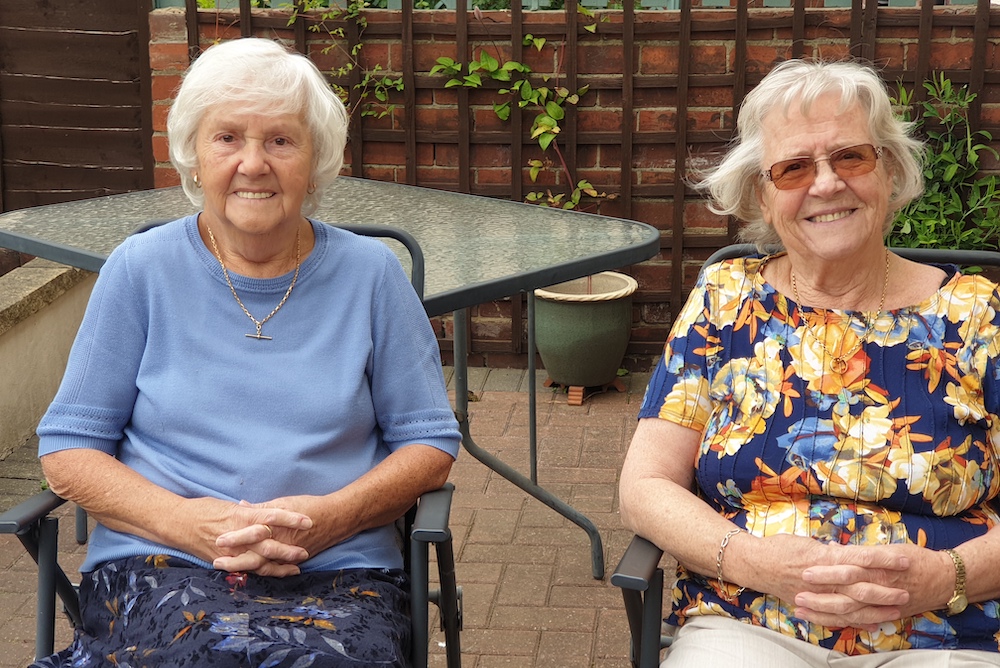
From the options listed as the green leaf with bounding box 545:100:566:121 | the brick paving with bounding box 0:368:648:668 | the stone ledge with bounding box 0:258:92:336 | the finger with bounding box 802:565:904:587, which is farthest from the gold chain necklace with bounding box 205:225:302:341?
the green leaf with bounding box 545:100:566:121

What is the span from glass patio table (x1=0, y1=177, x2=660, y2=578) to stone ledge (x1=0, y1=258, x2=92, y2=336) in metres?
0.83

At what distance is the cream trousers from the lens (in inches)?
75.6

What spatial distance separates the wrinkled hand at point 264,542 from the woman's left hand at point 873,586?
33.8 inches

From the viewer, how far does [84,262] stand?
8.98 ft

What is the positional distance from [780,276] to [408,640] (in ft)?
3.20

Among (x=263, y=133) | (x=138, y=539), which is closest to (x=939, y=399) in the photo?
(x=263, y=133)

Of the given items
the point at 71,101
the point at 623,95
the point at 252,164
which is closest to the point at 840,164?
the point at 252,164

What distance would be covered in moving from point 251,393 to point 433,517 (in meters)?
0.42

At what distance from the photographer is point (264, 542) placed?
6.61 ft

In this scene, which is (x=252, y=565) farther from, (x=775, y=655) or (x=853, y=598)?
(x=853, y=598)

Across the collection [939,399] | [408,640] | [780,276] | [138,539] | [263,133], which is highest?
[263,133]

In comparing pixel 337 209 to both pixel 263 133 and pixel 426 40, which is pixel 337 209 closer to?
pixel 263 133

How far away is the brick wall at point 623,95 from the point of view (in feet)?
16.5

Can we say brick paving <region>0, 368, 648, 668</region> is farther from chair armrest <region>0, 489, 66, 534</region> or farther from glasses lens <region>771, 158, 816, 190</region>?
glasses lens <region>771, 158, 816, 190</region>
